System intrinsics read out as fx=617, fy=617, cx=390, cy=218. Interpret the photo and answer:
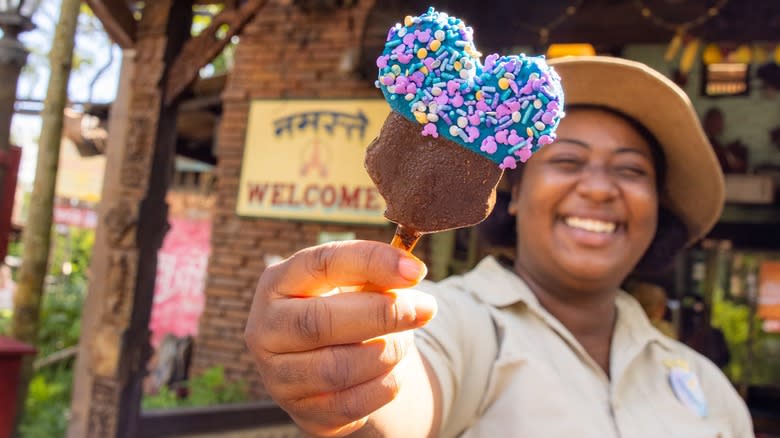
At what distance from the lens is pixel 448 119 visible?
3.48ft

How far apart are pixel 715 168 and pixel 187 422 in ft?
10.6

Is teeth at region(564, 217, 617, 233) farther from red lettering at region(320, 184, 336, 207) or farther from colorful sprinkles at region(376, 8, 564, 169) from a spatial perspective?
red lettering at region(320, 184, 336, 207)

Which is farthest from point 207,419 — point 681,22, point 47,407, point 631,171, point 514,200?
point 681,22

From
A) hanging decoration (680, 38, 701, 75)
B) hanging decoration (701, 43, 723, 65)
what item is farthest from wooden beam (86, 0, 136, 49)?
hanging decoration (701, 43, 723, 65)

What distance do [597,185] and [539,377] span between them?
1.85 feet

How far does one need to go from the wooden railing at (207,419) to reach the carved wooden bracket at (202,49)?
1.82 m

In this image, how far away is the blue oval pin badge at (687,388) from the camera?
183cm

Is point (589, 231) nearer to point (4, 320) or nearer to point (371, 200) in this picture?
point (371, 200)

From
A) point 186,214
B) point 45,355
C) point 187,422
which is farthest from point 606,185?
point 186,214

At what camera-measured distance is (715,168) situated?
2129mm

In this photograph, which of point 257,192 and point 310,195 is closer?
point 310,195

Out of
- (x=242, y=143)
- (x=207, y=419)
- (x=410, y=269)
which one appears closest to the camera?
(x=410, y=269)

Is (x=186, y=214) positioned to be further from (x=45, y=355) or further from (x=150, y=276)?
(x=150, y=276)

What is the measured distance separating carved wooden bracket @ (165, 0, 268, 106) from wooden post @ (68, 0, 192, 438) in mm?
51
